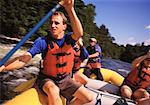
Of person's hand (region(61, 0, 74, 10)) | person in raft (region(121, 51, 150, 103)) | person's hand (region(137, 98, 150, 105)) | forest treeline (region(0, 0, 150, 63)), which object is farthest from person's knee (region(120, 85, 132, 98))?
forest treeline (region(0, 0, 150, 63))

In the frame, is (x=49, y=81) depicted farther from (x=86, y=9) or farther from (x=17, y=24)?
(x=86, y=9)

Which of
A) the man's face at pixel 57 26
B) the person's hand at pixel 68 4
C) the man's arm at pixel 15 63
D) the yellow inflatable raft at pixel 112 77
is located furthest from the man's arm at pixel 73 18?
the yellow inflatable raft at pixel 112 77

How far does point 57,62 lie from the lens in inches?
78.5

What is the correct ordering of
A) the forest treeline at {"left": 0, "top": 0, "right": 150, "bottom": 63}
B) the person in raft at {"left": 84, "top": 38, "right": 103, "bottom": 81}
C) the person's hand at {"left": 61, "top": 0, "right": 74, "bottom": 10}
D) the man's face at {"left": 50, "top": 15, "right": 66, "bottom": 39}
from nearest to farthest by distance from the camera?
the person's hand at {"left": 61, "top": 0, "right": 74, "bottom": 10} < the man's face at {"left": 50, "top": 15, "right": 66, "bottom": 39} < the person in raft at {"left": 84, "top": 38, "right": 103, "bottom": 81} < the forest treeline at {"left": 0, "top": 0, "right": 150, "bottom": 63}

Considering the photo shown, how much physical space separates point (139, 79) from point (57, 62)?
3.44 feet

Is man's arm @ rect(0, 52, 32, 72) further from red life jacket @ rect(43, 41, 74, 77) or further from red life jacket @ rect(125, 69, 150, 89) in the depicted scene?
red life jacket @ rect(125, 69, 150, 89)

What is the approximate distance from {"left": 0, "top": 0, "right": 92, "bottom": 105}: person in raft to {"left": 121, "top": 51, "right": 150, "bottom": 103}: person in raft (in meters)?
0.76

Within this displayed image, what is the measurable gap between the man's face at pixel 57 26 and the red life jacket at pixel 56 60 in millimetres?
64

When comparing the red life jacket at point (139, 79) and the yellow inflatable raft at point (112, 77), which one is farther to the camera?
the yellow inflatable raft at point (112, 77)

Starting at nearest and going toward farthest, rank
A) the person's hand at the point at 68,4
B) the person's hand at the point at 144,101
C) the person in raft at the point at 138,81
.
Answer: the person's hand at the point at 68,4, the person's hand at the point at 144,101, the person in raft at the point at 138,81

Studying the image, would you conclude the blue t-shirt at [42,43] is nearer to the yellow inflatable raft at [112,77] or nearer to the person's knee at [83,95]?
the person's knee at [83,95]

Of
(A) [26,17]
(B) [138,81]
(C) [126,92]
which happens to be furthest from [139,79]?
(A) [26,17]

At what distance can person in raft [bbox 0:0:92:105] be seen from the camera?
1.92m

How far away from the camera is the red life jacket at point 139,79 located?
273cm
